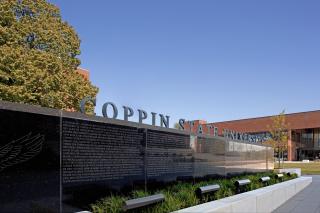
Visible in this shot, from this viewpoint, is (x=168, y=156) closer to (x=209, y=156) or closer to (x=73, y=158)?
(x=209, y=156)

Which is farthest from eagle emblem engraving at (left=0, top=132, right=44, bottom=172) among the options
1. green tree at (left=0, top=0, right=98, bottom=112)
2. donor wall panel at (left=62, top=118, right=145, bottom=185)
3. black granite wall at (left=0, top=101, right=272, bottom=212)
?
green tree at (left=0, top=0, right=98, bottom=112)

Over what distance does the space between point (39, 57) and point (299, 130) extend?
305 ft

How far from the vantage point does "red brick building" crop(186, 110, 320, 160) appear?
103m

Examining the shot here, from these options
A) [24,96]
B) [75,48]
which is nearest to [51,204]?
[24,96]

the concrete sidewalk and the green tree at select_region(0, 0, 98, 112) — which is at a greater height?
the green tree at select_region(0, 0, 98, 112)

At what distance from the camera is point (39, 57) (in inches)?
987

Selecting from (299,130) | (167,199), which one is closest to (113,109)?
(167,199)

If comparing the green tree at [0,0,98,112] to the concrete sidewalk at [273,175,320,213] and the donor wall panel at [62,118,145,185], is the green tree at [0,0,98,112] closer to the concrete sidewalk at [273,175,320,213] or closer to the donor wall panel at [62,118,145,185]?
the concrete sidewalk at [273,175,320,213]

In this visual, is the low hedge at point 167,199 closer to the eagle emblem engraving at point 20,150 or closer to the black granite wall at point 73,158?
the black granite wall at point 73,158

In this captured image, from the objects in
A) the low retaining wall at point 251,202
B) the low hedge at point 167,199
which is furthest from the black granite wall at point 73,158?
the low retaining wall at point 251,202

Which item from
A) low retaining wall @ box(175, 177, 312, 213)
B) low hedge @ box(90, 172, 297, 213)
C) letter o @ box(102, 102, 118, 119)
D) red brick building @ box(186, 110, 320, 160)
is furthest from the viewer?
red brick building @ box(186, 110, 320, 160)

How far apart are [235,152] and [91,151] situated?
11246 mm

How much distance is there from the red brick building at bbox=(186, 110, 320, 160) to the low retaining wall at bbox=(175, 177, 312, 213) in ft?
284

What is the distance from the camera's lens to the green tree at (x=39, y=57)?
2367 cm
